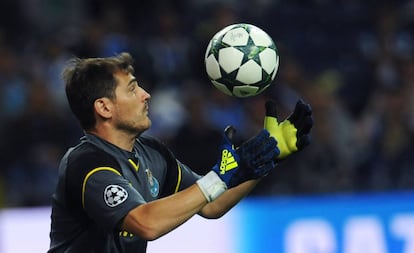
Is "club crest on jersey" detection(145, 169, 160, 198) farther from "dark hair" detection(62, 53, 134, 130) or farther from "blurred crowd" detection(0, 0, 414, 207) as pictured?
"blurred crowd" detection(0, 0, 414, 207)

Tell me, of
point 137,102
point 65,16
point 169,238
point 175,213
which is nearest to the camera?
point 175,213

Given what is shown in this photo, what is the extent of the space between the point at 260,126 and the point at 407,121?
1.47 metres

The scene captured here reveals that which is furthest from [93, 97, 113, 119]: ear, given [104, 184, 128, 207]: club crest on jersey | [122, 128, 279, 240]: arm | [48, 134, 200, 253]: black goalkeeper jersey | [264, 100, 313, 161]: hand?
[264, 100, 313, 161]: hand

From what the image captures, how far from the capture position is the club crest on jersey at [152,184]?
6102mm

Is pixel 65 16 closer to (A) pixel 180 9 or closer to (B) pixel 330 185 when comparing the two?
(A) pixel 180 9

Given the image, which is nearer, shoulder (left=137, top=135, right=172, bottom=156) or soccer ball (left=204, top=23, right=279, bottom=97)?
soccer ball (left=204, top=23, right=279, bottom=97)

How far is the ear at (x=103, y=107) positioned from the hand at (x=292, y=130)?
2.74 feet

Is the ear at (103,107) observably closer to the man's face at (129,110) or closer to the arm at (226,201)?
the man's face at (129,110)

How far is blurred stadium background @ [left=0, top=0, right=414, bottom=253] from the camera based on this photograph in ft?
31.3

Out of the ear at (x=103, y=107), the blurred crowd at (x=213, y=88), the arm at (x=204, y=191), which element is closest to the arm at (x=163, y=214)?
the arm at (x=204, y=191)

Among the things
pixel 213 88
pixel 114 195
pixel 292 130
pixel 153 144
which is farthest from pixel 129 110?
pixel 213 88

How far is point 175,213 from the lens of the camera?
A: 541 cm

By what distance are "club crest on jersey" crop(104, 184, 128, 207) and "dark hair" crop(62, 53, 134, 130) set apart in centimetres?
57

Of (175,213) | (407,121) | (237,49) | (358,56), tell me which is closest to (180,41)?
(358,56)
